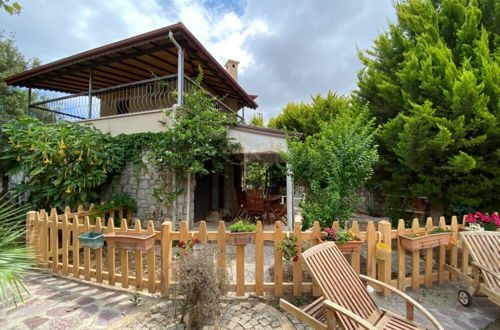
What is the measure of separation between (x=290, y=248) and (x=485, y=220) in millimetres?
3665

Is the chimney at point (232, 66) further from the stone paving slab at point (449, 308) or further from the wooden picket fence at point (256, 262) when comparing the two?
the stone paving slab at point (449, 308)

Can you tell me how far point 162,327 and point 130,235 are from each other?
1.35 m

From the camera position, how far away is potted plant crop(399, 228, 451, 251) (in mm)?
3482

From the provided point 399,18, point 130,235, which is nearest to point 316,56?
point 399,18

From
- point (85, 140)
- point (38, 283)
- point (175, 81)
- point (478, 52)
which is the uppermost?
point (175, 81)

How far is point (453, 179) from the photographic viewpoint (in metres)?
5.22

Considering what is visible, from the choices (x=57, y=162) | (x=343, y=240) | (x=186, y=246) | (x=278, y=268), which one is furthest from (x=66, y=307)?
(x=57, y=162)

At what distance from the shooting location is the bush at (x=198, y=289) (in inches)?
97.3

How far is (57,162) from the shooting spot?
5637 millimetres

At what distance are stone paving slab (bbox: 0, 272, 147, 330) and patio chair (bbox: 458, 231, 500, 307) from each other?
4623mm

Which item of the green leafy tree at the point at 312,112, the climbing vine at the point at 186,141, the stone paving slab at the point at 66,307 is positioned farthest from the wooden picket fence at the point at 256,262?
the green leafy tree at the point at 312,112

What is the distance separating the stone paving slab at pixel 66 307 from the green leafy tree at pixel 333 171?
3.24 m

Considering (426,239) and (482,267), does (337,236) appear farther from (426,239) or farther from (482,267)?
(482,267)

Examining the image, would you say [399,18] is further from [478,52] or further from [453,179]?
[453,179]
